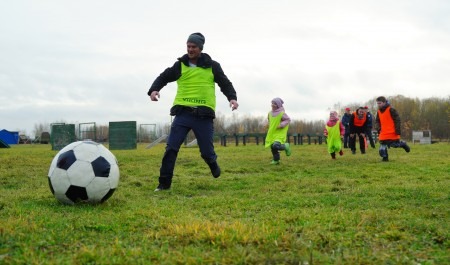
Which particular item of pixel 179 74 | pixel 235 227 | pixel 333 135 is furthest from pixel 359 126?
pixel 235 227

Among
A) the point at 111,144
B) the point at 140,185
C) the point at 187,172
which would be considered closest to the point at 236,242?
the point at 140,185

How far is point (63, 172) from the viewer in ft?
15.6

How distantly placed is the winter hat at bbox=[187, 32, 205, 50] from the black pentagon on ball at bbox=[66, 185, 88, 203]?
2735 mm

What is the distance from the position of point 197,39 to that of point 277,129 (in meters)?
5.91

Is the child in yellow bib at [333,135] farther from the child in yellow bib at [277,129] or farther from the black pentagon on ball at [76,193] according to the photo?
the black pentagon on ball at [76,193]

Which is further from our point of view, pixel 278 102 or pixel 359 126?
pixel 359 126

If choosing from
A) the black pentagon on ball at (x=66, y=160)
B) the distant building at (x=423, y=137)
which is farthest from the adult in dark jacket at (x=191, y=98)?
the distant building at (x=423, y=137)

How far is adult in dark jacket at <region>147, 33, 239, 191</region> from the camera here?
6.37m

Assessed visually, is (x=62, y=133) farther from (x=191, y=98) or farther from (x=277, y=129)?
(x=191, y=98)

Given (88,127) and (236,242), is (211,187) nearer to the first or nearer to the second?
(236,242)

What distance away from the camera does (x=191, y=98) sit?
6.37 meters

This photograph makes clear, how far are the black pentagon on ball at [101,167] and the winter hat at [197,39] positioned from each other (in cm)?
230

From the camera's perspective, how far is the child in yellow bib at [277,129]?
458 inches

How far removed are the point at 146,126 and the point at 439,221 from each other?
4474cm
